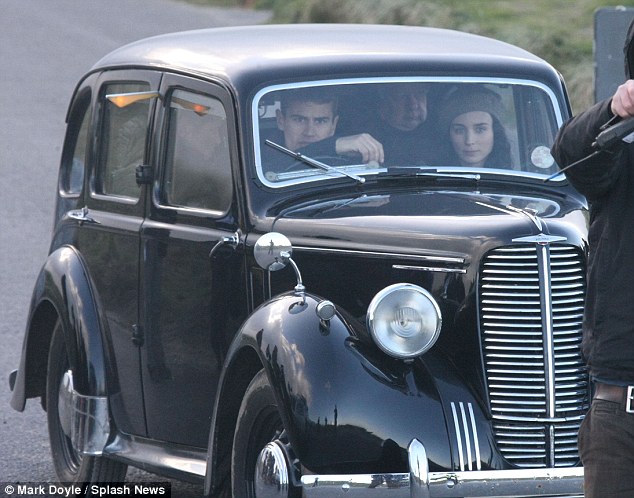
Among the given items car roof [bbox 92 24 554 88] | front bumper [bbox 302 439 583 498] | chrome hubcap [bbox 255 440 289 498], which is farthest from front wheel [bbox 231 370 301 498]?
car roof [bbox 92 24 554 88]

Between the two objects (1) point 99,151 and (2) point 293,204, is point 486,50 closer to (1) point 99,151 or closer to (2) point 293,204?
(2) point 293,204

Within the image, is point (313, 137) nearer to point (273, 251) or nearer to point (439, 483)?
point (273, 251)

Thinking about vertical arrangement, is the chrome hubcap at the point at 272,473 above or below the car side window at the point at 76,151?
below

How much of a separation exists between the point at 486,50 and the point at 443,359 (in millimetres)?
1763

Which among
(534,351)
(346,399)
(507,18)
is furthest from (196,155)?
(507,18)

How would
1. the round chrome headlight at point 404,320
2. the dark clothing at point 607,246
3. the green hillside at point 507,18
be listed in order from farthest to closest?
the green hillside at point 507,18 → the round chrome headlight at point 404,320 → the dark clothing at point 607,246

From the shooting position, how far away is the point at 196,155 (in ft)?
17.3

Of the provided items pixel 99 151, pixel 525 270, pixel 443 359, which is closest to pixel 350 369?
pixel 443 359

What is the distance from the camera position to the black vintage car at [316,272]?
4.03 meters

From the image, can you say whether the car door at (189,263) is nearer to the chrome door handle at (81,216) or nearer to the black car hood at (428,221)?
the black car hood at (428,221)

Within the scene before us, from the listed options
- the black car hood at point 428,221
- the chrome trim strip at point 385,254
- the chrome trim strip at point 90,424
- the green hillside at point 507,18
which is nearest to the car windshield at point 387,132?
the black car hood at point 428,221

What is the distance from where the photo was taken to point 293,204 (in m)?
4.88

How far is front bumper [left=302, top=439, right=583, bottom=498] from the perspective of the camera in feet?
12.5

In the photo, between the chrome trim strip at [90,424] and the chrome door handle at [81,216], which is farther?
the chrome door handle at [81,216]
